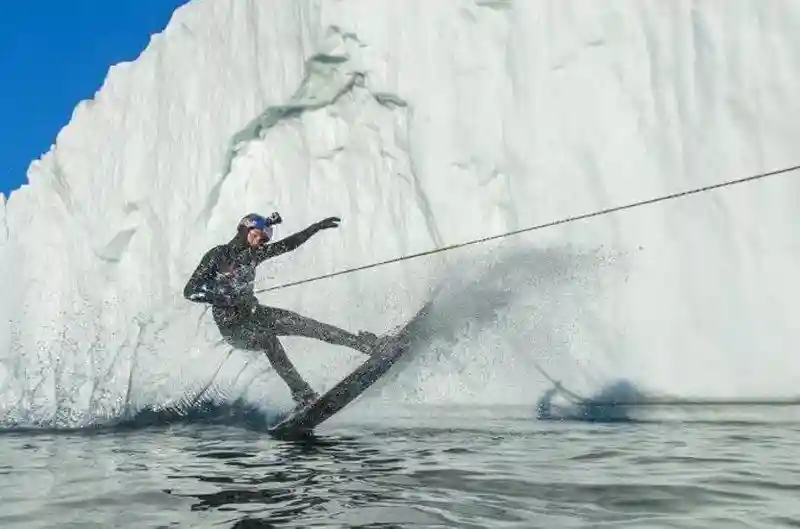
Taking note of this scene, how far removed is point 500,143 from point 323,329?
254 centimetres

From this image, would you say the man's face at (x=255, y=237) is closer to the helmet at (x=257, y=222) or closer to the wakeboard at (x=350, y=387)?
the helmet at (x=257, y=222)

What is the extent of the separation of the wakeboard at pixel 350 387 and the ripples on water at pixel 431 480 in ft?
1.62

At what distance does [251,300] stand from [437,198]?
2.22 m

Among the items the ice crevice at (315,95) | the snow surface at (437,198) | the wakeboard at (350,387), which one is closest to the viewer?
the wakeboard at (350,387)

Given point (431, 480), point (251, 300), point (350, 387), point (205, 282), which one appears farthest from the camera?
point (251, 300)

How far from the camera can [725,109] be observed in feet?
21.2

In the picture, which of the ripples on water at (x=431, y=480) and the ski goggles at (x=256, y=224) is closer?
the ripples on water at (x=431, y=480)

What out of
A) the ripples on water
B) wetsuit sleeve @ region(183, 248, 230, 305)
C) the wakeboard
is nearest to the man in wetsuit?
wetsuit sleeve @ region(183, 248, 230, 305)

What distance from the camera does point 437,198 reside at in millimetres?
7887

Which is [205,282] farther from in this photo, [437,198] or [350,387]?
[437,198]

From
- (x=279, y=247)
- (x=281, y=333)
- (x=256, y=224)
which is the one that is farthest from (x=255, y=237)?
(x=281, y=333)

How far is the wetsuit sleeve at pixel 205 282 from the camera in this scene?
258 inches

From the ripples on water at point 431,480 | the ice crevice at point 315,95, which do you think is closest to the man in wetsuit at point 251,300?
the ripples on water at point 431,480

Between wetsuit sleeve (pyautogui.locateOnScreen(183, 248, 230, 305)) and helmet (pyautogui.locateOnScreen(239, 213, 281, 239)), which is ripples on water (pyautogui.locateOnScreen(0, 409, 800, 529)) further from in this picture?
helmet (pyautogui.locateOnScreen(239, 213, 281, 239))
